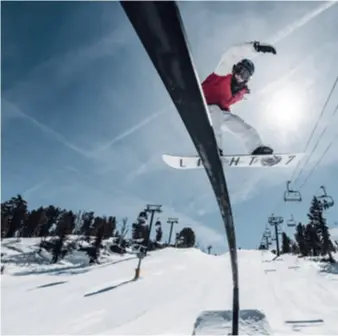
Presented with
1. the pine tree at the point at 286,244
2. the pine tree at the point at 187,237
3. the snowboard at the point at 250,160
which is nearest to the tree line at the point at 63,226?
the pine tree at the point at 187,237

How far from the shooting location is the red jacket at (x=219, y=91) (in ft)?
12.7

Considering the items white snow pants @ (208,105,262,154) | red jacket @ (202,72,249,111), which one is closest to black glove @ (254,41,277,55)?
red jacket @ (202,72,249,111)

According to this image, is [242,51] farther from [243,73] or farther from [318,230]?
[318,230]

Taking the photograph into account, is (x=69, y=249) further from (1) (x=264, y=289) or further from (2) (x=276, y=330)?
(2) (x=276, y=330)

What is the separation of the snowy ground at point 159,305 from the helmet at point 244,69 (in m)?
3.55

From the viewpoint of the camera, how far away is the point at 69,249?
5388cm

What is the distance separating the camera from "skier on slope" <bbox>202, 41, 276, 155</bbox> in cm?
332

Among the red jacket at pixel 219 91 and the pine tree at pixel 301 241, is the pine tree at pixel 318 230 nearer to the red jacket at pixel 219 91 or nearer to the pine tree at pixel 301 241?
the pine tree at pixel 301 241

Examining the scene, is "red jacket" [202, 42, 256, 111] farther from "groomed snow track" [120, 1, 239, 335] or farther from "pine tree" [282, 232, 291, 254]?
"pine tree" [282, 232, 291, 254]

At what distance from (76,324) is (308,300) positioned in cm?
1097

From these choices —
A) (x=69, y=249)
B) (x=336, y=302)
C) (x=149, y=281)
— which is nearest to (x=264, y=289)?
(x=336, y=302)

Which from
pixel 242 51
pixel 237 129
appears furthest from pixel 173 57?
pixel 237 129

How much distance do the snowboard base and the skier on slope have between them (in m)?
2.51

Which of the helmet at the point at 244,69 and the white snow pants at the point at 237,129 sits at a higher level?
the helmet at the point at 244,69
